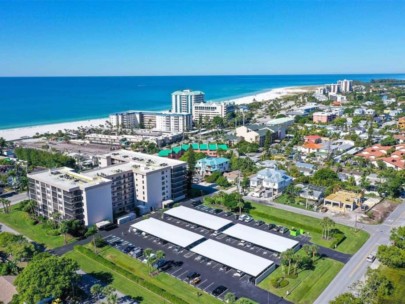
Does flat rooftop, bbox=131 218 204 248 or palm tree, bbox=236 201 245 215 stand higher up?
palm tree, bbox=236 201 245 215

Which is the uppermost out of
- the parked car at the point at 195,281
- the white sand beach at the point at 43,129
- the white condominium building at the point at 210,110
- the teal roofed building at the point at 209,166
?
the white condominium building at the point at 210,110

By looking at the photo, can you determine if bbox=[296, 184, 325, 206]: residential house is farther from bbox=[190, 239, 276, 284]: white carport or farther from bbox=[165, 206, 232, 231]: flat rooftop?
bbox=[190, 239, 276, 284]: white carport

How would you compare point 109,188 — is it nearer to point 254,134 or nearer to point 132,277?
point 132,277

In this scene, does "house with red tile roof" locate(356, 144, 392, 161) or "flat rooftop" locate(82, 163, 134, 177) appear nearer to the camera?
"flat rooftop" locate(82, 163, 134, 177)

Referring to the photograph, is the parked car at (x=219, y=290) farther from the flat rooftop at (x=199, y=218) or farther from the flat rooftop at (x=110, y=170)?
the flat rooftop at (x=110, y=170)

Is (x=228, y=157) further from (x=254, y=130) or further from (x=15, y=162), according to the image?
(x=15, y=162)

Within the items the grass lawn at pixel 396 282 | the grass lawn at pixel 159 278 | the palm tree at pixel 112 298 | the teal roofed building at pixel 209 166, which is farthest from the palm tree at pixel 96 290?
the teal roofed building at pixel 209 166

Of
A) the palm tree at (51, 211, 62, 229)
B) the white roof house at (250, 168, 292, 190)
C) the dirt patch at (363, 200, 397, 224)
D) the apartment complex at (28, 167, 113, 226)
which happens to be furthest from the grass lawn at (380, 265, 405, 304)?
the palm tree at (51, 211, 62, 229)
